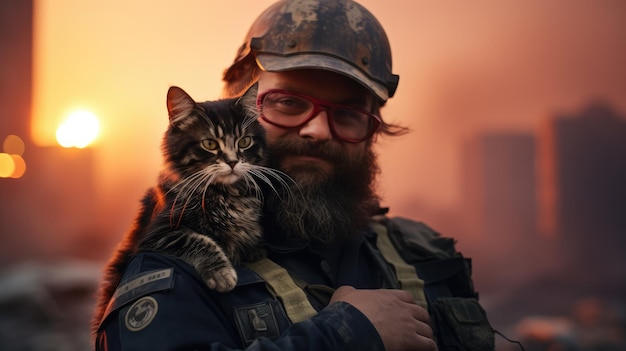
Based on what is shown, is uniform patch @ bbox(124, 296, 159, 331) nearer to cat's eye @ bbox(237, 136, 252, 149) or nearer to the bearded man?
the bearded man

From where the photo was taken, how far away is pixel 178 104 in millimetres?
2168

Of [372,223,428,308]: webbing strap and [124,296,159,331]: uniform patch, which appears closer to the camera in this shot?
[124,296,159,331]: uniform patch

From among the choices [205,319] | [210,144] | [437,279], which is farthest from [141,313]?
[437,279]

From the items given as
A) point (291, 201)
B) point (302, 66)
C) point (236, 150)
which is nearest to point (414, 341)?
point (291, 201)

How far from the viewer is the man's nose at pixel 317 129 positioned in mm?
2521

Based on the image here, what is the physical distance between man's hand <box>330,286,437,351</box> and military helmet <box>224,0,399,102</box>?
113 centimetres

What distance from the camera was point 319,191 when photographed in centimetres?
265

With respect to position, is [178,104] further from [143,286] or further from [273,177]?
[143,286]

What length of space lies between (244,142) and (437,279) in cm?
122

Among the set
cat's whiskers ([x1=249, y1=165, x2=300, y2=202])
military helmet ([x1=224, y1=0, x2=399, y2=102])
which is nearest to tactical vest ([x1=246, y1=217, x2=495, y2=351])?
cat's whiskers ([x1=249, y1=165, x2=300, y2=202])

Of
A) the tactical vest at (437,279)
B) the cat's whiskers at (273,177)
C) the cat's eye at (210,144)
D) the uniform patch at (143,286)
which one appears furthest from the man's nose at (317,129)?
the uniform patch at (143,286)

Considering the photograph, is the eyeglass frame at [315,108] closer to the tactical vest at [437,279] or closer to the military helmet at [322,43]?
the military helmet at [322,43]

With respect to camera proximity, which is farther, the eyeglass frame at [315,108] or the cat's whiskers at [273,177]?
the eyeglass frame at [315,108]

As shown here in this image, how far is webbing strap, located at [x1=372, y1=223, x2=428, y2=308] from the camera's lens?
2.49 m
